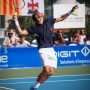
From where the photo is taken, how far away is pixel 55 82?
567 inches

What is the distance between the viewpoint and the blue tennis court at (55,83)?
13194 mm

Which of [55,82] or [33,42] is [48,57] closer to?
[55,82]

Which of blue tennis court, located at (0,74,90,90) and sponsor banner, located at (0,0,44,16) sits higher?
sponsor banner, located at (0,0,44,16)

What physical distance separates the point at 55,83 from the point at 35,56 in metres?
3.65

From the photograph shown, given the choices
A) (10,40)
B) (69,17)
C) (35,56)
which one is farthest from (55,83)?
(69,17)

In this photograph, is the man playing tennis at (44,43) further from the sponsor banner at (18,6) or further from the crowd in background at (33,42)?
the sponsor banner at (18,6)

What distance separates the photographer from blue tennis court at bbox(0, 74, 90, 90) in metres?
13.2

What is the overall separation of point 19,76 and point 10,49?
5.54 feet

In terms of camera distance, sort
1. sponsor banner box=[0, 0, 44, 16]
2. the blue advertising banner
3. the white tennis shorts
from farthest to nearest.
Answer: sponsor banner box=[0, 0, 44, 16]
the blue advertising banner
the white tennis shorts

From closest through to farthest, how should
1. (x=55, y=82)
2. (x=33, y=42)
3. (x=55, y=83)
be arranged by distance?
(x=55, y=83), (x=55, y=82), (x=33, y=42)

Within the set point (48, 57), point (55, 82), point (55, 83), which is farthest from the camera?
point (55, 82)

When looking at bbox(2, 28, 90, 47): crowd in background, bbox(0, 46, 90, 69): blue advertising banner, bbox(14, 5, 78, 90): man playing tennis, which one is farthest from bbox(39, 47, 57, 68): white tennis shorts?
Result: bbox(0, 46, 90, 69): blue advertising banner

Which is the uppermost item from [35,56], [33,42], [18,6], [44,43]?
[18,6]

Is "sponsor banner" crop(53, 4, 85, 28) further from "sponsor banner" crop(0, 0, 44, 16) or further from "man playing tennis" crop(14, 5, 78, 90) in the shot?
"man playing tennis" crop(14, 5, 78, 90)
